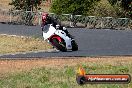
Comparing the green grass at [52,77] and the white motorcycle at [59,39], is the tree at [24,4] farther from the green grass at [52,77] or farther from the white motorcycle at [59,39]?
the green grass at [52,77]

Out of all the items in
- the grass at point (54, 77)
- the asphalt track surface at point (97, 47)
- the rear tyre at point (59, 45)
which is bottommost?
the asphalt track surface at point (97, 47)

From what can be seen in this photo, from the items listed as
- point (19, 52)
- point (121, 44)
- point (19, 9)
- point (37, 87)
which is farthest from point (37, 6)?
point (37, 87)

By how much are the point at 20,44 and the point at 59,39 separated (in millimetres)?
3058

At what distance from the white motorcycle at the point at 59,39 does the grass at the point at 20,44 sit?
982 mm

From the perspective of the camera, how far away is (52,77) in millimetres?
12469

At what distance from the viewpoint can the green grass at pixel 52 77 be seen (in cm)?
1066

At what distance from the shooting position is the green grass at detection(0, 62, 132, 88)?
10.7m

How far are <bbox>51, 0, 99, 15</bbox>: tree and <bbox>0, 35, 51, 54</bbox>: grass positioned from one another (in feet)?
46.7

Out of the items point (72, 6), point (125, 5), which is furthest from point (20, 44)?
point (125, 5)

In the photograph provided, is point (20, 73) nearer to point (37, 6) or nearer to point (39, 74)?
point (39, 74)

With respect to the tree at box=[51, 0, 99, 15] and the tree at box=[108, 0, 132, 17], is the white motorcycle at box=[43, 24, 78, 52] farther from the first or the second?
the tree at box=[108, 0, 132, 17]

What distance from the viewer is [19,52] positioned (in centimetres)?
1977

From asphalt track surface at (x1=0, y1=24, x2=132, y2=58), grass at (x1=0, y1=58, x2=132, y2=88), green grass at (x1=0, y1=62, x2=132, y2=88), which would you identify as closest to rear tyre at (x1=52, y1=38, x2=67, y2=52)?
asphalt track surface at (x1=0, y1=24, x2=132, y2=58)

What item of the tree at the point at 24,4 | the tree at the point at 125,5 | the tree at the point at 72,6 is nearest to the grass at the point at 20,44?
the tree at the point at 72,6
